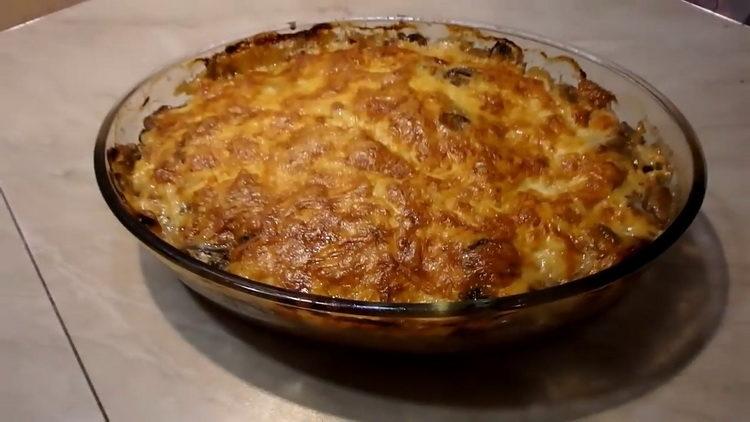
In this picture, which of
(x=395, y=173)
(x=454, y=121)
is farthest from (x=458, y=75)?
(x=395, y=173)

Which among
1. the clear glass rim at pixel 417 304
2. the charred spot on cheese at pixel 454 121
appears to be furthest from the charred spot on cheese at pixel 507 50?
the clear glass rim at pixel 417 304

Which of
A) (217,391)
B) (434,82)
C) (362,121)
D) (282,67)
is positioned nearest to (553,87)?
(434,82)

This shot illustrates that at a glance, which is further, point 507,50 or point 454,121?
point 507,50

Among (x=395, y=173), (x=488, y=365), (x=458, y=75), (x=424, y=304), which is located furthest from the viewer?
(x=458, y=75)

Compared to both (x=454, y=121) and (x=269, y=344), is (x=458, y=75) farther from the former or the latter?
(x=269, y=344)

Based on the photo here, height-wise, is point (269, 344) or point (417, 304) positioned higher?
point (417, 304)

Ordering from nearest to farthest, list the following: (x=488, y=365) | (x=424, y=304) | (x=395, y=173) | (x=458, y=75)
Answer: (x=424, y=304) < (x=488, y=365) < (x=395, y=173) < (x=458, y=75)

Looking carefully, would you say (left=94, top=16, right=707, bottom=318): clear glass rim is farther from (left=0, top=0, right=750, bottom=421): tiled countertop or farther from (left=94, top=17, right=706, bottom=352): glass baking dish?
(left=0, top=0, right=750, bottom=421): tiled countertop

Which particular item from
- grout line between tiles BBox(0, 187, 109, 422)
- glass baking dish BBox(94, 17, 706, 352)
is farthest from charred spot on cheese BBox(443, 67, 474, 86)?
grout line between tiles BBox(0, 187, 109, 422)
